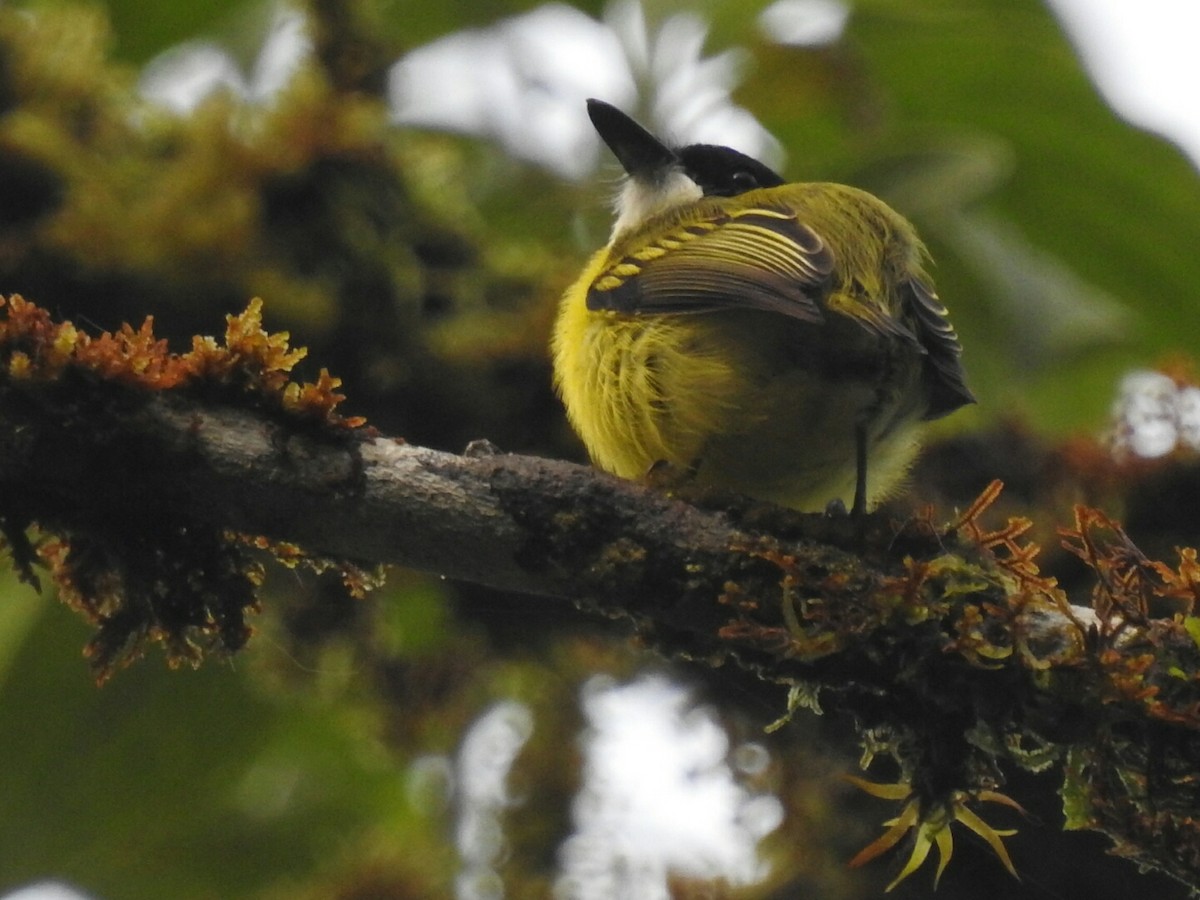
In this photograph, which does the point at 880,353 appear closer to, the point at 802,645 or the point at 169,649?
the point at 802,645

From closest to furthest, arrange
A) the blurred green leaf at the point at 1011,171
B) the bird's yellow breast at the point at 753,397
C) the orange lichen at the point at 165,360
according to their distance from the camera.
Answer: the orange lichen at the point at 165,360 < the bird's yellow breast at the point at 753,397 < the blurred green leaf at the point at 1011,171

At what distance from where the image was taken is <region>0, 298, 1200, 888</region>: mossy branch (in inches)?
81.2

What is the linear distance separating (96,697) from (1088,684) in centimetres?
298

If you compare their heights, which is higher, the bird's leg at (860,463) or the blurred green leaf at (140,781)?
the bird's leg at (860,463)

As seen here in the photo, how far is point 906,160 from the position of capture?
4559 millimetres

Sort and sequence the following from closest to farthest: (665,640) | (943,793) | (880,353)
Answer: (943,793) → (665,640) → (880,353)

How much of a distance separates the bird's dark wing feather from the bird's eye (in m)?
0.97

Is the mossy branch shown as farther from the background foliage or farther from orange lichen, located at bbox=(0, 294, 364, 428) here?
the background foliage

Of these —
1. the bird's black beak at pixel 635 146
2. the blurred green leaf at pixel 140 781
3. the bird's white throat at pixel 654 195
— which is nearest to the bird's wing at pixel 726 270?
the bird's white throat at pixel 654 195

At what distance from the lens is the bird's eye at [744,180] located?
4172 millimetres

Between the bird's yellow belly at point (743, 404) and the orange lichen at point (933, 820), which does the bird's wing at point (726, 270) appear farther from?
the orange lichen at point (933, 820)

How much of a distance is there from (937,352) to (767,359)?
38 centimetres

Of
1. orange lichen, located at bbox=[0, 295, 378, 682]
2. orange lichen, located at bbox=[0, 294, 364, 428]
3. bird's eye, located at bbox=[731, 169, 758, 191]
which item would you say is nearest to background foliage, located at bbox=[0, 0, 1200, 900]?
bird's eye, located at bbox=[731, 169, 758, 191]

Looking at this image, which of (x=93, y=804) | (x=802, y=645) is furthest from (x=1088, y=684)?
(x=93, y=804)
